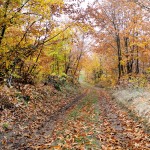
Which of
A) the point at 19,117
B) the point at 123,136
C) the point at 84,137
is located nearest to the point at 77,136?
the point at 84,137

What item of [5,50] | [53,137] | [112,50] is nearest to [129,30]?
[112,50]

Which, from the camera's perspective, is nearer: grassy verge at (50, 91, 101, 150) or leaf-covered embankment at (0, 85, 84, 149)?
grassy verge at (50, 91, 101, 150)

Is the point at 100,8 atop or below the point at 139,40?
atop

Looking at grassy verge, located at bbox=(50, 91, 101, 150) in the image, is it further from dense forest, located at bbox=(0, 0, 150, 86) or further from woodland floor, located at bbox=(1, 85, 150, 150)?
dense forest, located at bbox=(0, 0, 150, 86)

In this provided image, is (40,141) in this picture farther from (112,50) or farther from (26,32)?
(112,50)

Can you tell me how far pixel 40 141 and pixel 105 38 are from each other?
2420cm

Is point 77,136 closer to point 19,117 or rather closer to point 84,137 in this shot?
point 84,137

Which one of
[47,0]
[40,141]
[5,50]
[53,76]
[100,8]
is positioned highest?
[100,8]

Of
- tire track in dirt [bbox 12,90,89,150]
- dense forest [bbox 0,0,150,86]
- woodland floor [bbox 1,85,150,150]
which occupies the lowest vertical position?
tire track in dirt [bbox 12,90,89,150]

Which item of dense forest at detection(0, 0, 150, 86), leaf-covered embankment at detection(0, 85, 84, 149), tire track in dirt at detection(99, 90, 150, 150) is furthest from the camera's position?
dense forest at detection(0, 0, 150, 86)

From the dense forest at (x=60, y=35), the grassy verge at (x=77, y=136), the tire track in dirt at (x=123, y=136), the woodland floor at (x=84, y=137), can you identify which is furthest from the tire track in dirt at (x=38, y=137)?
the dense forest at (x=60, y=35)

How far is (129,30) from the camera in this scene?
25.9 metres

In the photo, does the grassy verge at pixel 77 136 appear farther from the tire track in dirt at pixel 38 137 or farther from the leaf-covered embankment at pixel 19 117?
the leaf-covered embankment at pixel 19 117

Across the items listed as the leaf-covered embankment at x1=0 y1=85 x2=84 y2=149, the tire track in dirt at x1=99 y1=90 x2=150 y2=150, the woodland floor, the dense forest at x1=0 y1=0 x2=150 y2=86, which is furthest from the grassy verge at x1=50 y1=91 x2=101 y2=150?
the dense forest at x1=0 y1=0 x2=150 y2=86
